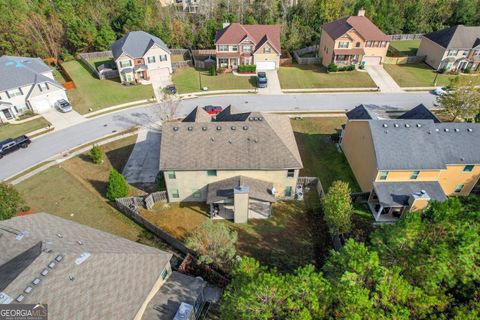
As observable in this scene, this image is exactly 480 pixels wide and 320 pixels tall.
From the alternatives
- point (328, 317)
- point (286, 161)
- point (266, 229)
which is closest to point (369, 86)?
point (286, 161)

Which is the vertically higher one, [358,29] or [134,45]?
[358,29]

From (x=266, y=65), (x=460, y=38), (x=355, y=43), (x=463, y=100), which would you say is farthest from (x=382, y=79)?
(x=266, y=65)

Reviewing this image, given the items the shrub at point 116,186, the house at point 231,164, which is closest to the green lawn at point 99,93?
the shrub at point 116,186

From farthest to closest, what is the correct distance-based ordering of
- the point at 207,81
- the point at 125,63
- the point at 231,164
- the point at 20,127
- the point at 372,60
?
the point at 372,60, the point at 207,81, the point at 125,63, the point at 20,127, the point at 231,164

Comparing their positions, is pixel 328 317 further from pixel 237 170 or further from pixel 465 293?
pixel 237 170

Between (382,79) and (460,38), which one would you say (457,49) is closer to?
(460,38)

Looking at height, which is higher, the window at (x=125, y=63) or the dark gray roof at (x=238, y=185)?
the window at (x=125, y=63)

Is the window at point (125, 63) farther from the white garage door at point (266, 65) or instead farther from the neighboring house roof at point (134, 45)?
the white garage door at point (266, 65)
